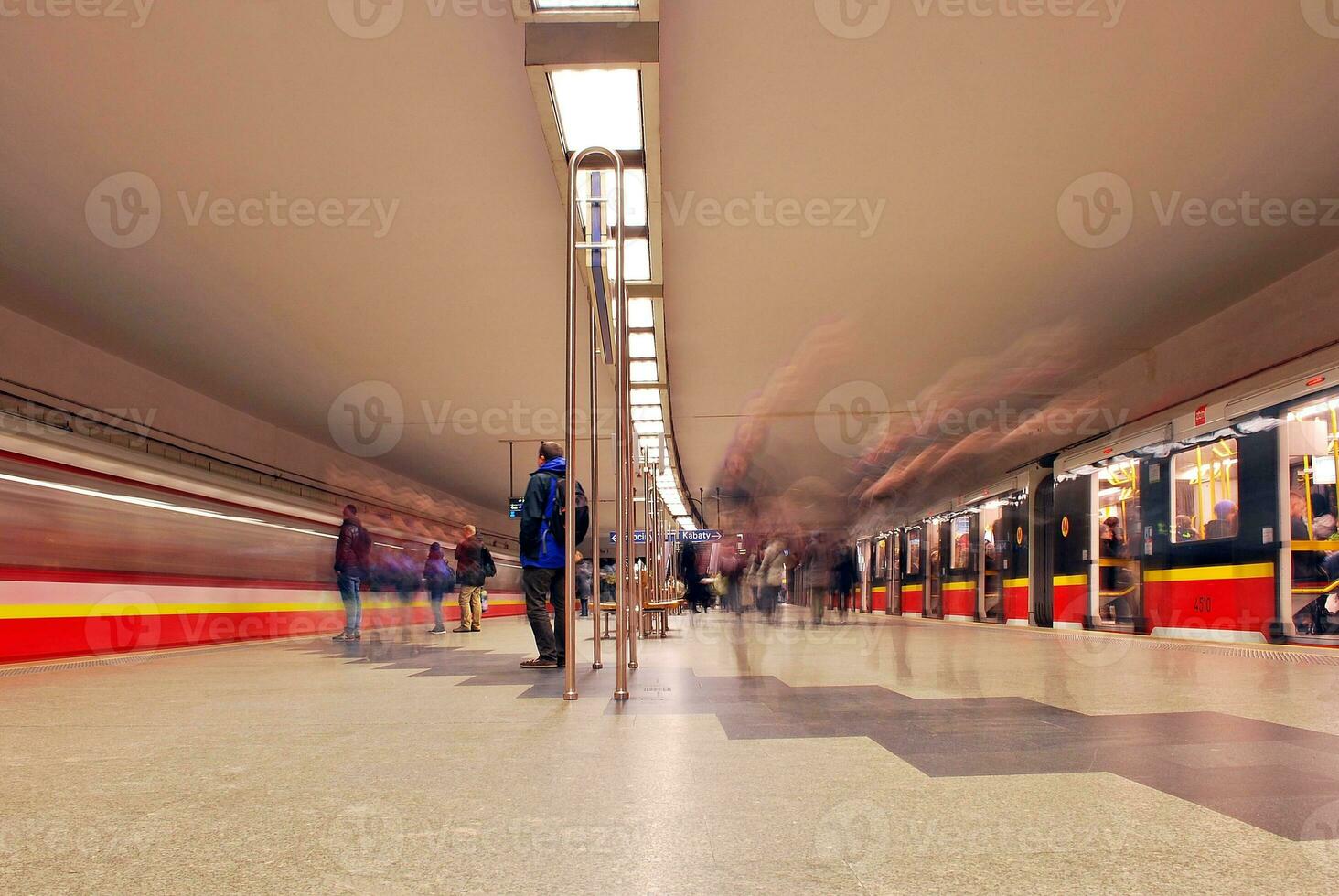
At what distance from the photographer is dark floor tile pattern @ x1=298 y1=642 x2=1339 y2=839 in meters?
2.60

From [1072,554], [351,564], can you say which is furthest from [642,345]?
[1072,554]

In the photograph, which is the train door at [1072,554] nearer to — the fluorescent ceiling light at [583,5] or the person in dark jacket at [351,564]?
the person in dark jacket at [351,564]

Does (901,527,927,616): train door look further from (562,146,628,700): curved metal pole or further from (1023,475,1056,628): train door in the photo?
(562,146,628,700): curved metal pole

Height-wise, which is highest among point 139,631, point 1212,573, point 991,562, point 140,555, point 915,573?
point 140,555

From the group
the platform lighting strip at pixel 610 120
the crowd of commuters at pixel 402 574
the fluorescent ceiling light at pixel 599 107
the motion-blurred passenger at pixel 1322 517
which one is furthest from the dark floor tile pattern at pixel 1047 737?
the crowd of commuters at pixel 402 574

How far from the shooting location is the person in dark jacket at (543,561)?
259 inches

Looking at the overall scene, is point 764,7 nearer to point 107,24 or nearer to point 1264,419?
point 107,24

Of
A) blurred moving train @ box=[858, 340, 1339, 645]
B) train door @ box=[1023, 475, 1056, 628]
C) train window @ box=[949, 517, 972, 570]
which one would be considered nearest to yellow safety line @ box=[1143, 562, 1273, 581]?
blurred moving train @ box=[858, 340, 1339, 645]

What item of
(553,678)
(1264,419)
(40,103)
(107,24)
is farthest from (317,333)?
(1264,419)

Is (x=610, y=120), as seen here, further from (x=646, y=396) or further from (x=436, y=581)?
(x=436, y=581)

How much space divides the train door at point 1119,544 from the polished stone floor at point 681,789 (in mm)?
7298

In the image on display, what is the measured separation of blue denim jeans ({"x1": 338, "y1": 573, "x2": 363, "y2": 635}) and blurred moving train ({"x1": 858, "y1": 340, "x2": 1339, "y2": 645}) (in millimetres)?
10299

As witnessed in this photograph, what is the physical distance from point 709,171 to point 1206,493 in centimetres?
725

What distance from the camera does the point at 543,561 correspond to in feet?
21.6
